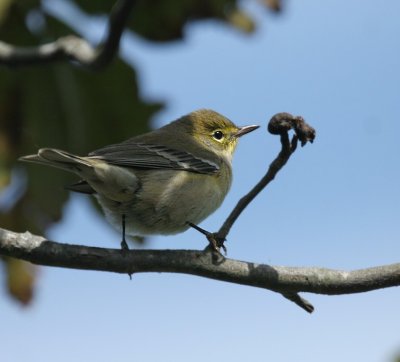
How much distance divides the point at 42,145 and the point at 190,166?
256cm

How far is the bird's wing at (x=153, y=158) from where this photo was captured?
479cm

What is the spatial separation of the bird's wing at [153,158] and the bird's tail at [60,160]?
39 centimetres

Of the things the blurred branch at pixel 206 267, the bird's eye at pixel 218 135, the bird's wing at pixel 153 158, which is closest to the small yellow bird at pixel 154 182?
the bird's wing at pixel 153 158

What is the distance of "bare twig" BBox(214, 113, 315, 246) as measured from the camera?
2.60m

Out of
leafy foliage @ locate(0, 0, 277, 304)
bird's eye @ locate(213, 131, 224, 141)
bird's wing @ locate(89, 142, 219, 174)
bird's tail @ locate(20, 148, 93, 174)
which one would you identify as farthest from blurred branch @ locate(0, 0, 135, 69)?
bird's eye @ locate(213, 131, 224, 141)

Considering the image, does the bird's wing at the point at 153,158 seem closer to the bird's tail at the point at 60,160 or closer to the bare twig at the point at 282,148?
the bird's tail at the point at 60,160

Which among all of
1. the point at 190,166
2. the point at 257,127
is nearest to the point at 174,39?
the point at 190,166

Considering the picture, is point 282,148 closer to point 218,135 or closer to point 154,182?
point 154,182

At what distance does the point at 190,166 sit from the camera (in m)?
5.45

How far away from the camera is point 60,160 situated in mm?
3627

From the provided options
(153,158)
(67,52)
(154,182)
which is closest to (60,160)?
(67,52)

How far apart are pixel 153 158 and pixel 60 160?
5.55 feet

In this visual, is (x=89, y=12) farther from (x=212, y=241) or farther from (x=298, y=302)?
(x=298, y=302)

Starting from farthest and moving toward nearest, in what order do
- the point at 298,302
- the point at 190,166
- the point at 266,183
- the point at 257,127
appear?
the point at 257,127 < the point at 190,166 < the point at 298,302 < the point at 266,183
